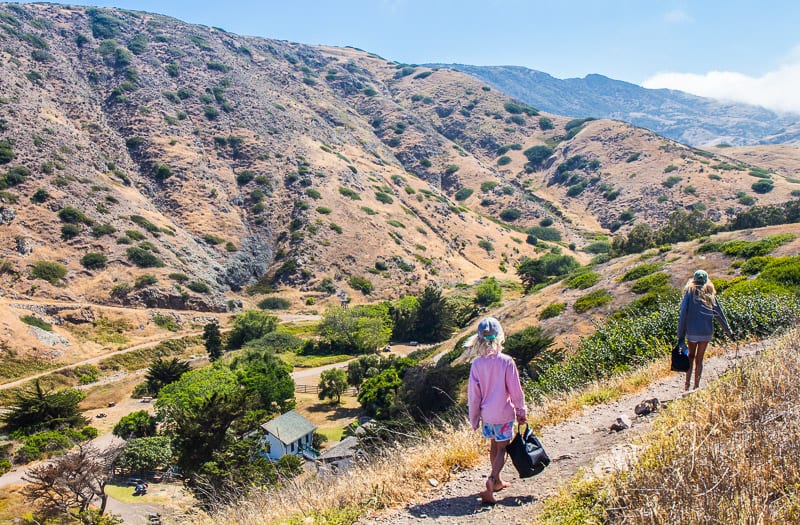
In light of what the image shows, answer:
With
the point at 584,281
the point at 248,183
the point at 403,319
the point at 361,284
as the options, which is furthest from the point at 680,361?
the point at 248,183

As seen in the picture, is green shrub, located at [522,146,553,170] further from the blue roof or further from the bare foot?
the bare foot

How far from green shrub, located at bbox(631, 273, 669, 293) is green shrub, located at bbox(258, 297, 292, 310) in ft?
153

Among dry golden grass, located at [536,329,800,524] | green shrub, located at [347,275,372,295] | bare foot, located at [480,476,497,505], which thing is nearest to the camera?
dry golden grass, located at [536,329,800,524]

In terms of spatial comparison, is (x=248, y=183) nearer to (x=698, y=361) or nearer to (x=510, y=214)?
(x=510, y=214)

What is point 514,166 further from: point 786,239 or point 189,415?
point 189,415

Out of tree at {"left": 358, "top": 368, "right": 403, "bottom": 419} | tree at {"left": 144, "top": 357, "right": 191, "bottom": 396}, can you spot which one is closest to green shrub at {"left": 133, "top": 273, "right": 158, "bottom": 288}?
tree at {"left": 144, "top": 357, "right": 191, "bottom": 396}

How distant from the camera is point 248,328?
49.7m

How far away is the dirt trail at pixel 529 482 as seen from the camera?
16.4 ft

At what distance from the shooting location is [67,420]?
98.4 ft

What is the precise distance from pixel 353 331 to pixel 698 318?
44.4m

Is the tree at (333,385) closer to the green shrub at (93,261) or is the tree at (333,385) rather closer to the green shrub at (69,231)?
the green shrub at (93,261)

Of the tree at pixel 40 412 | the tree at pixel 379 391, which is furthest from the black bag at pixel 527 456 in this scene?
the tree at pixel 40 412

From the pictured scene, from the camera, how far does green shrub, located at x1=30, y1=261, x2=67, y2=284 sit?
4781 cm

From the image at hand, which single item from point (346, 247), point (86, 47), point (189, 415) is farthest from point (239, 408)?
point (86, 47)
